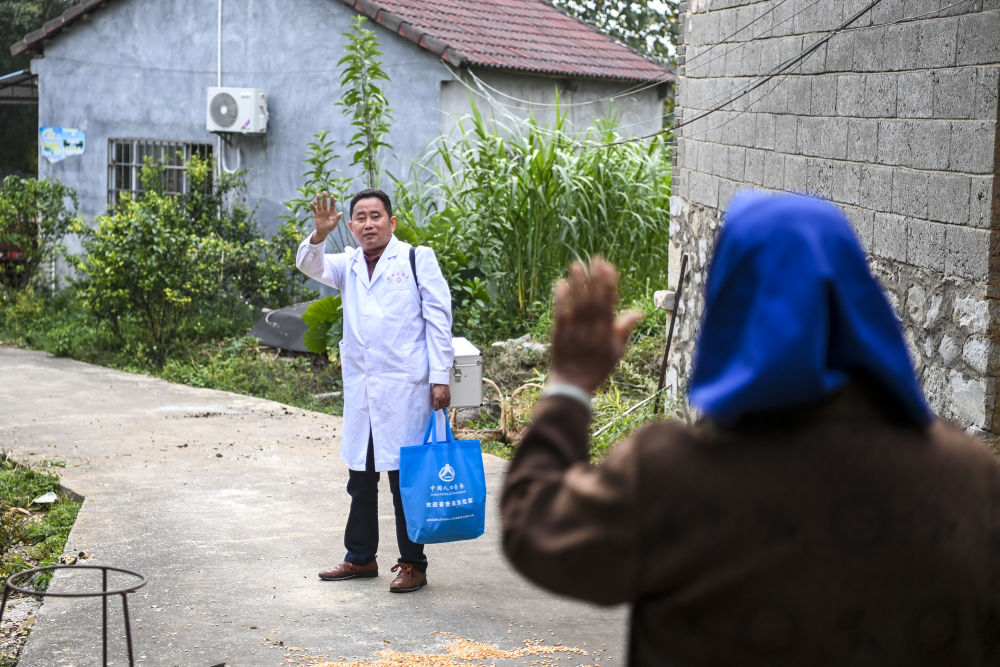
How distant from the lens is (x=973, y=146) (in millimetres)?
4371

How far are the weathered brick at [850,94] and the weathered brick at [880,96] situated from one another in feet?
0.15

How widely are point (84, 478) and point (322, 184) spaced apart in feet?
16.5

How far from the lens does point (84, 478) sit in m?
7.13

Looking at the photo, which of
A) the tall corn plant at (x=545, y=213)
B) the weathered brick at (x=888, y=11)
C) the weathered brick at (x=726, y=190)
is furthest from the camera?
the tall corn plant at (x=545, y=213)

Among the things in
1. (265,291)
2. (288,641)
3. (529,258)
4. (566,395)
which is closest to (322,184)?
(265,291)

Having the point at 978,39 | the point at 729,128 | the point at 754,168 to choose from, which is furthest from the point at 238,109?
the point at 978,39

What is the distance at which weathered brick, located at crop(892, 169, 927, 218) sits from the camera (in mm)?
4785

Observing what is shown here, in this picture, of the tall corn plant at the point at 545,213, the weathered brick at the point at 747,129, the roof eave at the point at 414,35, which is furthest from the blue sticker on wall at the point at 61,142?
the weathered brick at the point at 747,129

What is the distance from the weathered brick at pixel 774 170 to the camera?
6.45m

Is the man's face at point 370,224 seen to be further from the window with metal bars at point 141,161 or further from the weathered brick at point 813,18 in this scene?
the window with metal bars at point 141,161

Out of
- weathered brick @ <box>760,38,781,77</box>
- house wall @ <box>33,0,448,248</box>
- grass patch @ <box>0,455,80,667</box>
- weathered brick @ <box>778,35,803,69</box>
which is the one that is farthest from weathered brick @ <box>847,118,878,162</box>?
house wall @ <box>33,0,448,248</box>

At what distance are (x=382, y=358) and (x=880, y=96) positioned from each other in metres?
2.55

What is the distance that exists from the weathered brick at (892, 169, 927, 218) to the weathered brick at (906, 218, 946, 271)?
2.0 inches

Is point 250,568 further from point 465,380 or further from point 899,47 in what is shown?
point 899,47
